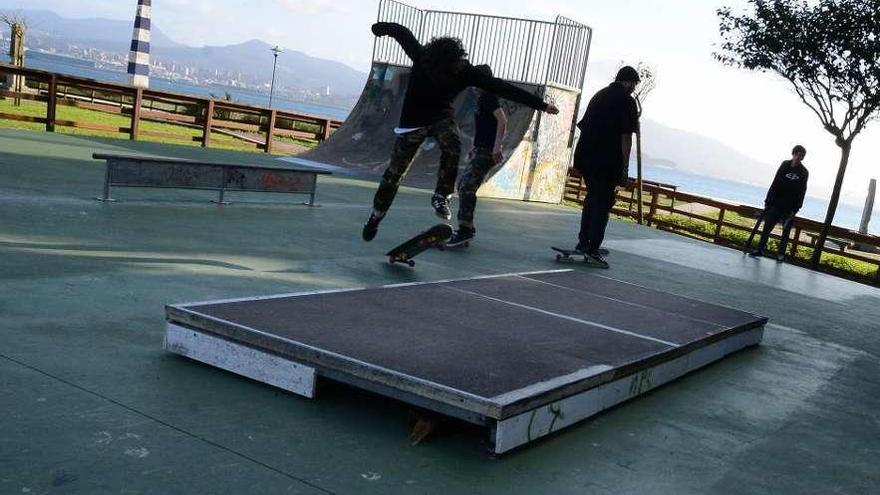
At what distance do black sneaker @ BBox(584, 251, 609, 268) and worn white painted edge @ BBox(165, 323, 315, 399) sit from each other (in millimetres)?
6138

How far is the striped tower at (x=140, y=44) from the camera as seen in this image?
28.5m

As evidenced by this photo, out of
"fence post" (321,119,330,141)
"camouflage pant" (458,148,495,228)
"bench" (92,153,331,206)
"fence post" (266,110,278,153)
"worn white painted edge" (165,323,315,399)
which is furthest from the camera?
"fence post" (321,119,330,141)

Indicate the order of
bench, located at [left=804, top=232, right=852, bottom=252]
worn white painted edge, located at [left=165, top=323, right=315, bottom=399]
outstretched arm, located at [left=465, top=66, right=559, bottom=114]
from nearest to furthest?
worn white painted edge, located at [left=165, top=323, right=315, bottom=399], outstretched arm, located at [left=465, top=66, right=559, bottom=114], bench, located at [left=804, top=232, right=852, bottom=252]

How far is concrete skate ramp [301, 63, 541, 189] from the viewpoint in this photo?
60.0ft

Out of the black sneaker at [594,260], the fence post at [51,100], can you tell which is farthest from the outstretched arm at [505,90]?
the fence post at [51,100]

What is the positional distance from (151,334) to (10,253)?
1.88 metres

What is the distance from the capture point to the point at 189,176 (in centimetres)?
896

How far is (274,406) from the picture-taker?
3301 millimetres

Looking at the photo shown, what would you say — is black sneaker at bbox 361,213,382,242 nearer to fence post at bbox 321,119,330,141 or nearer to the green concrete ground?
the green concrete ground

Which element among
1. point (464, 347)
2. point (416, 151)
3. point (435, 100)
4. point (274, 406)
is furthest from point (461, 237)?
point (274, 406)

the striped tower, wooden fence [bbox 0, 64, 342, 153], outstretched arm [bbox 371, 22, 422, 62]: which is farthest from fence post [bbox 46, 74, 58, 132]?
the striped tower

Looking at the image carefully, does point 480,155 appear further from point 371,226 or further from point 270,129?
point 270,129

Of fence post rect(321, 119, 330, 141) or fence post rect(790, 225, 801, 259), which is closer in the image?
fence post rect(790, 225, 801, 259)

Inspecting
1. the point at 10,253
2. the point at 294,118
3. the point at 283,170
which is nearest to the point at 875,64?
the point at 294,118
